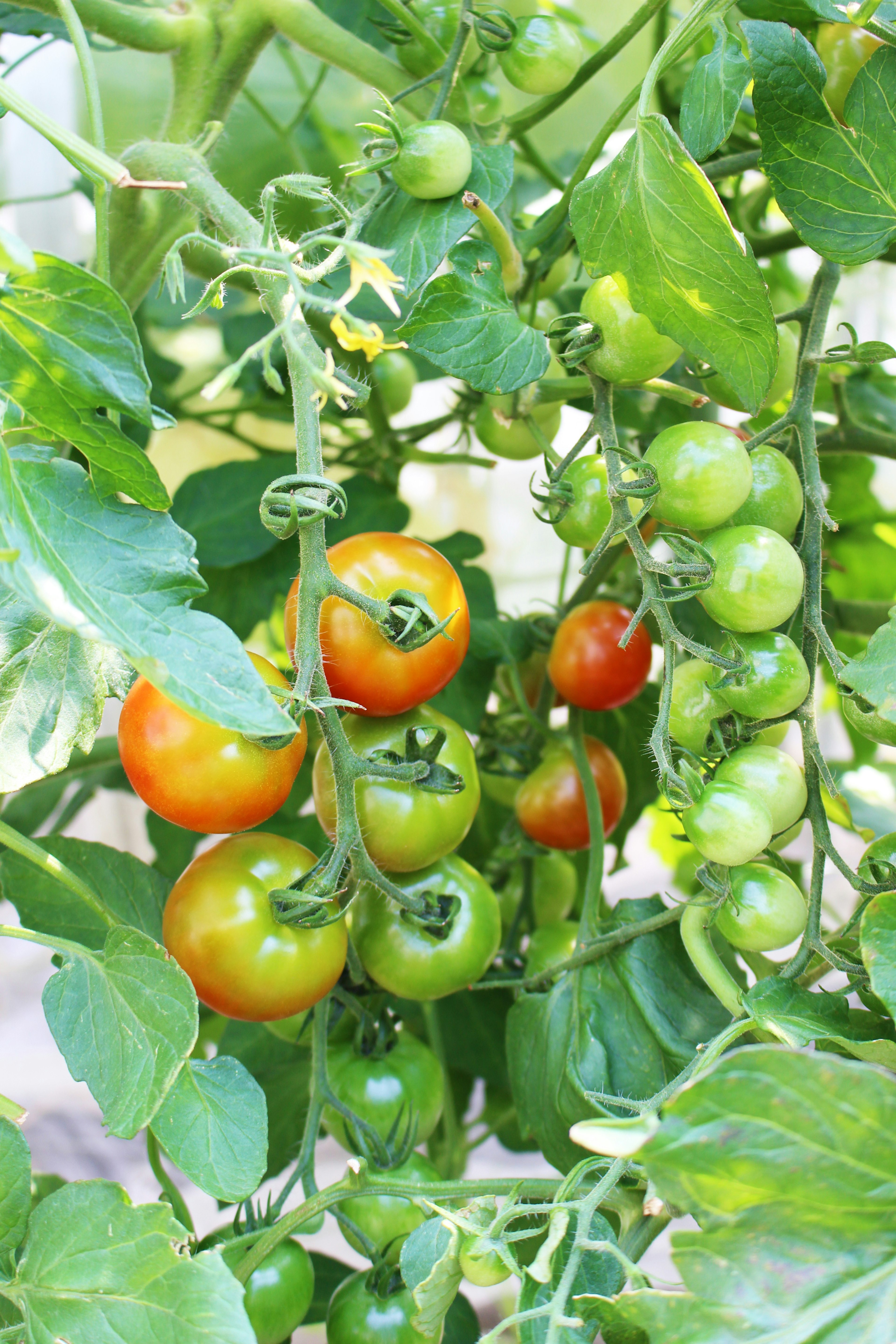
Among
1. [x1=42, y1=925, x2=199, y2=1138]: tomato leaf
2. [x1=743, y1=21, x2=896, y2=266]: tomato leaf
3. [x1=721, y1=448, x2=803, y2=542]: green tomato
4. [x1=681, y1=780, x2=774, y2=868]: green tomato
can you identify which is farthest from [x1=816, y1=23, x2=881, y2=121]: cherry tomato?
[x1=42, y1=925, x2=199, y2=1138]: tomato leaf

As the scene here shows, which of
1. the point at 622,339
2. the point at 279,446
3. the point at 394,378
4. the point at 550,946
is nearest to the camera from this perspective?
the point at 622,339

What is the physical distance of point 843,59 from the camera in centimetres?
34

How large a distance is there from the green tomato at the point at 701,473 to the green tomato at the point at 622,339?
0.09 ft

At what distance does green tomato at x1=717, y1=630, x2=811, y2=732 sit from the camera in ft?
1.00

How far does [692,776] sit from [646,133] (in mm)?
185

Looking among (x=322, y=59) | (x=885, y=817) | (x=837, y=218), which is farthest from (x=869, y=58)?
(x=885, y=817)

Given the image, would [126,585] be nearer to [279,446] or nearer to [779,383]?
[779,383]

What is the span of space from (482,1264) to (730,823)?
132mm

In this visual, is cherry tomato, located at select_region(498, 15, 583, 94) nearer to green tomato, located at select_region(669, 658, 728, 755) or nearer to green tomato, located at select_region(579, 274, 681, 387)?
green tomato, located at select_region(579, 274, 681, 387)

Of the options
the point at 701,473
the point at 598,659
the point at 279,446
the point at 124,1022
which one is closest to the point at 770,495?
the point at 701,473

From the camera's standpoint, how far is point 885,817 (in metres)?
0.58

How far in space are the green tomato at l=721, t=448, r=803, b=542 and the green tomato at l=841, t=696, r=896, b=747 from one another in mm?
62

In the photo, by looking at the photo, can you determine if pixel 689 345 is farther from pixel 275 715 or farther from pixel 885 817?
pixel 885 817

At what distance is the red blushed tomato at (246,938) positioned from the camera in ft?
1.05
